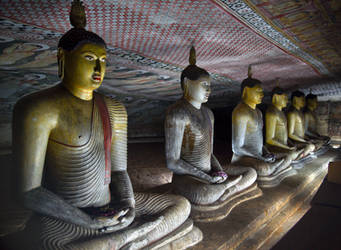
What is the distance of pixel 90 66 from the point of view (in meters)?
2.18

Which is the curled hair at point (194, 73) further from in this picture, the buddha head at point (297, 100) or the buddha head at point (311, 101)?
the buddha head at point (311, 101)

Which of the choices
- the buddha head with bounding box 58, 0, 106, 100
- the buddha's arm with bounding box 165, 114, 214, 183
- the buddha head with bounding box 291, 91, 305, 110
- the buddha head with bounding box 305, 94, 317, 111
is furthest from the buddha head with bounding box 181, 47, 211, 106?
the buddha head with bounding box 305, 94, 317, 111

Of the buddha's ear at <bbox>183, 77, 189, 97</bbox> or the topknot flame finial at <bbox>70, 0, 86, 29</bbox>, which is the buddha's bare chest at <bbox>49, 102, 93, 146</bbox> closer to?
the topknot flame finial at <bbox>70, 0, 86, 29</bbox>

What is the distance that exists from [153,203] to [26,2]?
7.47ft

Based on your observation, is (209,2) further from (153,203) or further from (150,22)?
(153,203)

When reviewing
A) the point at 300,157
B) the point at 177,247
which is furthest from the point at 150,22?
the point at 300,157

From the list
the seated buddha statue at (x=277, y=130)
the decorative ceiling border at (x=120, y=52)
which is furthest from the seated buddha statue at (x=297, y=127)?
the decorative ceiling border at (x=120, y=52)

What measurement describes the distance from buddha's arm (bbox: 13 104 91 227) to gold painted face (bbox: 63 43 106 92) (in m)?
0.43

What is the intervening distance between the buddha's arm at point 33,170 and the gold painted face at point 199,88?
6.73 ft

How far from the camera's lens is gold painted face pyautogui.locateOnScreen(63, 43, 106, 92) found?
2.16m

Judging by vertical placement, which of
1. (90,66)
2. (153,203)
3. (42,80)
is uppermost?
(90,66)

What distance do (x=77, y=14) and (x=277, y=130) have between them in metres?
5.07

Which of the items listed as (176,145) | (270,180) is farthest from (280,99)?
(176,145)

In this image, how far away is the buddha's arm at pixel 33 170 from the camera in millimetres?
1932
